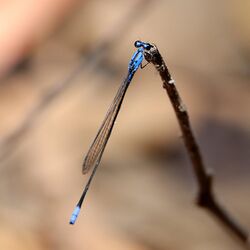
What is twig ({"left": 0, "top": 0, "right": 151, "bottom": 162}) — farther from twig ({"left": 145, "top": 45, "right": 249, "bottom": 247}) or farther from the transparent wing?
twig ({"left": 145, "top": 45, "right": 249, "bottom": 247})

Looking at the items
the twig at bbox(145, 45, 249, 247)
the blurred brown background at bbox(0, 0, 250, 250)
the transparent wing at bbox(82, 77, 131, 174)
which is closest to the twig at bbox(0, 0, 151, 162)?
the blurred brown background at bbox(0, 0, 250, 250)

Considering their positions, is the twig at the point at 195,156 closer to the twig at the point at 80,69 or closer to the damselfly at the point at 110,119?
the damselfly at the point at 110,119

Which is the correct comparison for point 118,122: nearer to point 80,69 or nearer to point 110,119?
point 80,69

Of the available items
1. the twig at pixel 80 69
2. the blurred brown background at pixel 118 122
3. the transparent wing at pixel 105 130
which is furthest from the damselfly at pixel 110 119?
the twig at pixel 80 69

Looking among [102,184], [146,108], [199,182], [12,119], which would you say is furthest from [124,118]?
[199,182]

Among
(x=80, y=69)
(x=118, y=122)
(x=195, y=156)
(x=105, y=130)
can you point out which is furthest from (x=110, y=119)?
(x=80, y=69)

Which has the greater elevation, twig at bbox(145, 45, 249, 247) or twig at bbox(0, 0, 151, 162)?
twig at bbox(0, 0, 151, 162)

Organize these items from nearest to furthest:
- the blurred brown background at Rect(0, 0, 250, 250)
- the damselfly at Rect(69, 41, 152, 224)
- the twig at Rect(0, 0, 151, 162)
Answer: the damselfly at Rect(69, 41, 152, 224) < the blurred brown background at Rect(0, 0, 250, 250) < the twig at Rect(0, 0, 151, 162)

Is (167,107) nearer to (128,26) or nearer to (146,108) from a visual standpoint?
(146,108)
